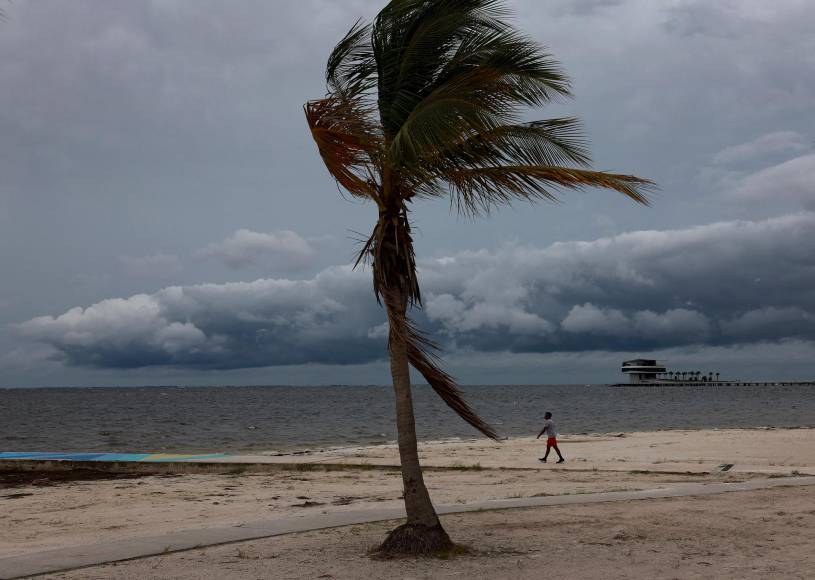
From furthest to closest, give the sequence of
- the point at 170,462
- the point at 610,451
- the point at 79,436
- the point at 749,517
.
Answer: the point at 79,436 → the point at 610,451 → the point at 170,462 → the point at 749,517

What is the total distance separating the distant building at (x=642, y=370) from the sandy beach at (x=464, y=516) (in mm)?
172128

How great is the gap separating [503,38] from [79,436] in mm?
48283

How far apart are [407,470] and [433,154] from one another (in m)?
3.72

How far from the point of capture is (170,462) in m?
24.0

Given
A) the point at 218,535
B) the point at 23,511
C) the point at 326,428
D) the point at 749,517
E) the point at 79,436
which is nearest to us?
the point at 218,535

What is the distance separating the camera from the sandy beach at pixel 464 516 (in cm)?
964

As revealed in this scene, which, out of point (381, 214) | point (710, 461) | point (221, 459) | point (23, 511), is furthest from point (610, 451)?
point (381, 214)

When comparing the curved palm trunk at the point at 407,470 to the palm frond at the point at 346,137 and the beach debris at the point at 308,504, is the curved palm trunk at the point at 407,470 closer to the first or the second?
the palm frond at the point at 346,137

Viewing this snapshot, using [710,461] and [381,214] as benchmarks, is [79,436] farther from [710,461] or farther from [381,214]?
[381,214]

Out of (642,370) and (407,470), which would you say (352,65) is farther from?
(642,370)

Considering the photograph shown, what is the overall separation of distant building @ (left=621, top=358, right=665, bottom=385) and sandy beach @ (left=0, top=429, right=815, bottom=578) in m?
172

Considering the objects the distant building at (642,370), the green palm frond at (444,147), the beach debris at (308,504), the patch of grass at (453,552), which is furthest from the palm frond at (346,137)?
the distant building at (642,370)

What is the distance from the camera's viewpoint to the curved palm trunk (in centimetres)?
992

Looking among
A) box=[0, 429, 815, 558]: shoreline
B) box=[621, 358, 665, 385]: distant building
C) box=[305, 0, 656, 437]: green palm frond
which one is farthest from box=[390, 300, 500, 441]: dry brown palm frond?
box=[621, 358, 665, 385]: distant building
